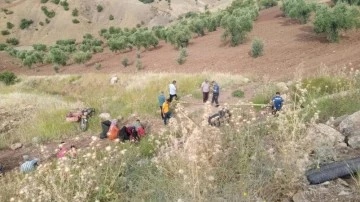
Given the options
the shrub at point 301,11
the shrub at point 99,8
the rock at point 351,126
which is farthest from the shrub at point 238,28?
the shrub at point 99,8

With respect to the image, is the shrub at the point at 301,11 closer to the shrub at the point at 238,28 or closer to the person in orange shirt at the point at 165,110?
the shrub at the point at 238,28

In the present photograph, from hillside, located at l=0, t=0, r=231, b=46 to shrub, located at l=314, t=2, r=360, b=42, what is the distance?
67.9m

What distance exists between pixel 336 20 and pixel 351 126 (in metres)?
24.1

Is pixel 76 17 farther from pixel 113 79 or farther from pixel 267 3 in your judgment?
pixel 113 79

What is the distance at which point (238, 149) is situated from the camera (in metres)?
5.83

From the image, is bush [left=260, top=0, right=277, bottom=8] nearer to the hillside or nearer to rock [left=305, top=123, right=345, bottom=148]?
the hillside

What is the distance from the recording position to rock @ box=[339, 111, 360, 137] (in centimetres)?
698

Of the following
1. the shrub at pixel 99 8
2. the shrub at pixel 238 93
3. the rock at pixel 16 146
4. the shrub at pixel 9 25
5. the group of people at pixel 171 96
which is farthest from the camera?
the shrub at pixel 99 8

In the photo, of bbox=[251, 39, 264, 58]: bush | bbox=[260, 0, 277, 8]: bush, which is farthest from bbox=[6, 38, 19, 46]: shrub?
bbox=[251, 39, 264, 58]: bush

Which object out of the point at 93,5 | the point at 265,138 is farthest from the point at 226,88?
the point at 93,5

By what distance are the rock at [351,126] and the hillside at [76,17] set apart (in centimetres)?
8688

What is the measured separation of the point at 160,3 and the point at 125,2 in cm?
1825

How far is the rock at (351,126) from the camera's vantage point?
22.9 ft

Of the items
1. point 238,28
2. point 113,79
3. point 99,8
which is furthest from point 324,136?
point 99,8
